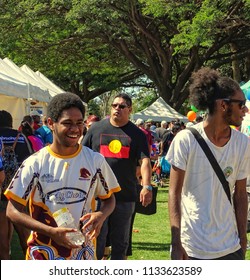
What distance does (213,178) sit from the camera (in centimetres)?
393

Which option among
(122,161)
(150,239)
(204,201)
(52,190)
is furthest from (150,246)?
(52,190)

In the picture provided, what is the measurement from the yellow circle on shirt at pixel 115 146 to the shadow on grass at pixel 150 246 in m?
2.76

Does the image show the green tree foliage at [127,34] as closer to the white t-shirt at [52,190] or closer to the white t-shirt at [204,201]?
the white t-shirt at [204,201]

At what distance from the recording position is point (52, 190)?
148 inches

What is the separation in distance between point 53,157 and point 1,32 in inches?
949

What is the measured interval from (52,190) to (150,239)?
5.95 meters

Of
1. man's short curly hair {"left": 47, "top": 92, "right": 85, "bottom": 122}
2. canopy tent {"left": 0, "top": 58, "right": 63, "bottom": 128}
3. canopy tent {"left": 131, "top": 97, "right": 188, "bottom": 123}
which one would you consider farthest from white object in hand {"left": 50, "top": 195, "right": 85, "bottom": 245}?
canopy tent {"left": 131, "top": 97, "right": 188, "bottom": 123}

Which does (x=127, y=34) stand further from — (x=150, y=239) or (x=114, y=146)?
(x=114, y=146)

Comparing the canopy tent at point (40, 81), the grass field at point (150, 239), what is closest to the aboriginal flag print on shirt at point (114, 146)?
the grass field at point (150, 239)

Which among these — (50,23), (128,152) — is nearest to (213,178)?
(128,152)

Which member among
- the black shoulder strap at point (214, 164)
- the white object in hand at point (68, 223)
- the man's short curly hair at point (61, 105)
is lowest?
the white object in hand at point (68, 223)

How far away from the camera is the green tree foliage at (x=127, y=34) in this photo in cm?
2320

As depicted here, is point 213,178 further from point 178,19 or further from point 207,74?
point 178,19
